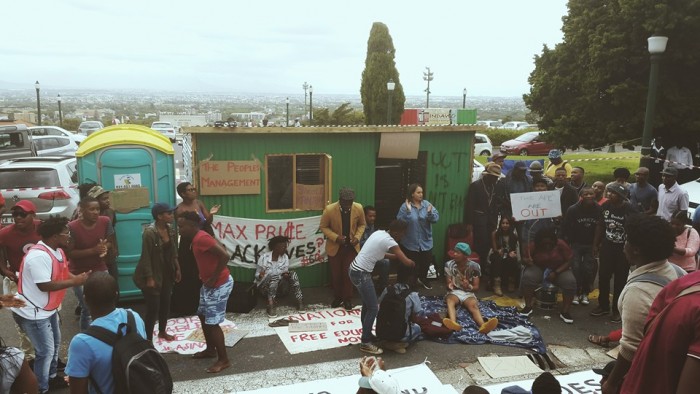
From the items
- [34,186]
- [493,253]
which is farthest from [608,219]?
[34,186]

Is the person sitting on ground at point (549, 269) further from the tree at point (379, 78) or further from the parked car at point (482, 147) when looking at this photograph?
the tree at point (379, 78)

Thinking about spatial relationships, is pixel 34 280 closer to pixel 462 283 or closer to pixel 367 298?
pixel 367 298

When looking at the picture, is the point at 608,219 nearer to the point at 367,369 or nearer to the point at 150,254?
the point at 367,369

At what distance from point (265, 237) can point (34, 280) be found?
394cm

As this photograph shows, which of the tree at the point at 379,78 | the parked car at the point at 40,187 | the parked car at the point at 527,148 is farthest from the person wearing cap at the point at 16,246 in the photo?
the tree at the point at 379,78

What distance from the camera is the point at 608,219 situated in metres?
7.73

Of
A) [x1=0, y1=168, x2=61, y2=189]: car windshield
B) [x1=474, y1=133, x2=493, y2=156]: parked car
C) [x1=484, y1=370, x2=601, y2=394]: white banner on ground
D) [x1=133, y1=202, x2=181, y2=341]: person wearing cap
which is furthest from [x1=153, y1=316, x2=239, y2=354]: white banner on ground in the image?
[x1=474, y1=133, x2=493, y2=156]: parked car

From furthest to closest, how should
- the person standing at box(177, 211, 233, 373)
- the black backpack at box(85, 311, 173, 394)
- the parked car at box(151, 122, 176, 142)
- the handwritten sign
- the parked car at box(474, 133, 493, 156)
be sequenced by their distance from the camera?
the parked car at box(151, 122, 176, 142)
the parked car at box(474, 133, 493, 156)
the handwritten sign
the person standing at box(177, 211, 233, 373)
the black backpack at box(85, 311, 173, 394)

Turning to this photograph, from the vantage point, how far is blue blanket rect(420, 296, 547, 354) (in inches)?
271

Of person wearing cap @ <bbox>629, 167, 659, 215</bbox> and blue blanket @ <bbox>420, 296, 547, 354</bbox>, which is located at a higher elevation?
person wearing cap @ <bbox>629, 167, 659, 215</bbox>

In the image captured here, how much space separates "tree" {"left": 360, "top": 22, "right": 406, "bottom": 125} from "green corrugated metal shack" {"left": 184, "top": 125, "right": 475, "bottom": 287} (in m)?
26.2

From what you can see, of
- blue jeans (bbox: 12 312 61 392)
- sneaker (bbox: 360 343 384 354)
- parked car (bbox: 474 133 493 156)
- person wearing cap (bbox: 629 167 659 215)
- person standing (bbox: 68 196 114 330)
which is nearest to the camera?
blue jeans (bbox: 12 312 61 392)

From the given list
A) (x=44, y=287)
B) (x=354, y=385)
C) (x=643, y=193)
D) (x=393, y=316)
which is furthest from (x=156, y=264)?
(x=643, y=193)

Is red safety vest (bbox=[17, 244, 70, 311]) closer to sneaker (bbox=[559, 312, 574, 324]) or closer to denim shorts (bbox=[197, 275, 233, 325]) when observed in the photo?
denim shorts (bbox=[197, 275, 233, 325])
